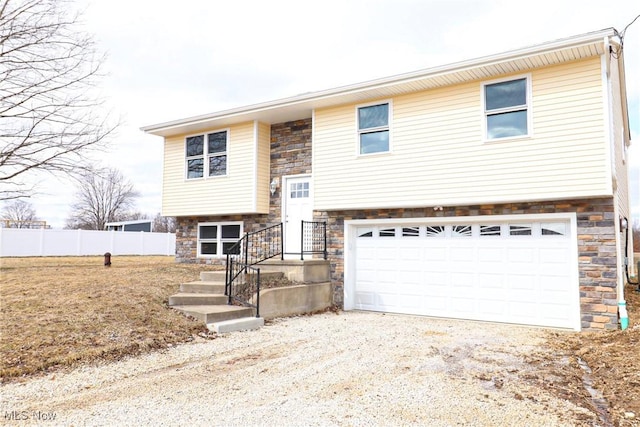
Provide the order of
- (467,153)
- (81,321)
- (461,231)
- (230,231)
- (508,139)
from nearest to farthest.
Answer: (81,321), (508,139), (467,153), (461,231), (230,231)

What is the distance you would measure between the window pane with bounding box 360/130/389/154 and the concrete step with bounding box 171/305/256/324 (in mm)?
4521

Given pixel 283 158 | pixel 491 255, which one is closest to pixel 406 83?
pixel 491 255

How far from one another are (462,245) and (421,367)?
4533mm

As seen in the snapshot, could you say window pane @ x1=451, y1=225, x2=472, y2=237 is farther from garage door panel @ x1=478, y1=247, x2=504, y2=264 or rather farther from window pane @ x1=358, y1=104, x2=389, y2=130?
window pane @ x1=358, y1=104, x2=389, y2=130

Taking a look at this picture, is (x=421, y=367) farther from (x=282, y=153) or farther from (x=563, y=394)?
(x=282, y=153)

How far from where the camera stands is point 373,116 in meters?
10.3

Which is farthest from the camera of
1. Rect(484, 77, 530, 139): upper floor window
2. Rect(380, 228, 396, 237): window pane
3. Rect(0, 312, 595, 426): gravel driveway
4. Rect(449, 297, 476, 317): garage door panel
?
Rect(380, 228, 396, 237): window pane

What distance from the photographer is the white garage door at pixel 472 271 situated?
8.45 meters

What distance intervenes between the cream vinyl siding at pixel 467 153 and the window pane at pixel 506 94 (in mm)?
156

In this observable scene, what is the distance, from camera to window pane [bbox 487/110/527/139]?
8.55 m

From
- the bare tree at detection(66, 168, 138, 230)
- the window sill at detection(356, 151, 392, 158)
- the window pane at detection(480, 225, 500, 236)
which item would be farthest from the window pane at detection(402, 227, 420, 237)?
the bare tree at detection(66, 168, 138, 230)

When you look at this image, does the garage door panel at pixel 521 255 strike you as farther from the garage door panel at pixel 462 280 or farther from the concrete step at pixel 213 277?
the concrete step at pixel 213 277

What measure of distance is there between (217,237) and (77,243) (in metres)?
15.4

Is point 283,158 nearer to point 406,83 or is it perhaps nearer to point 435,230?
point 406,83
